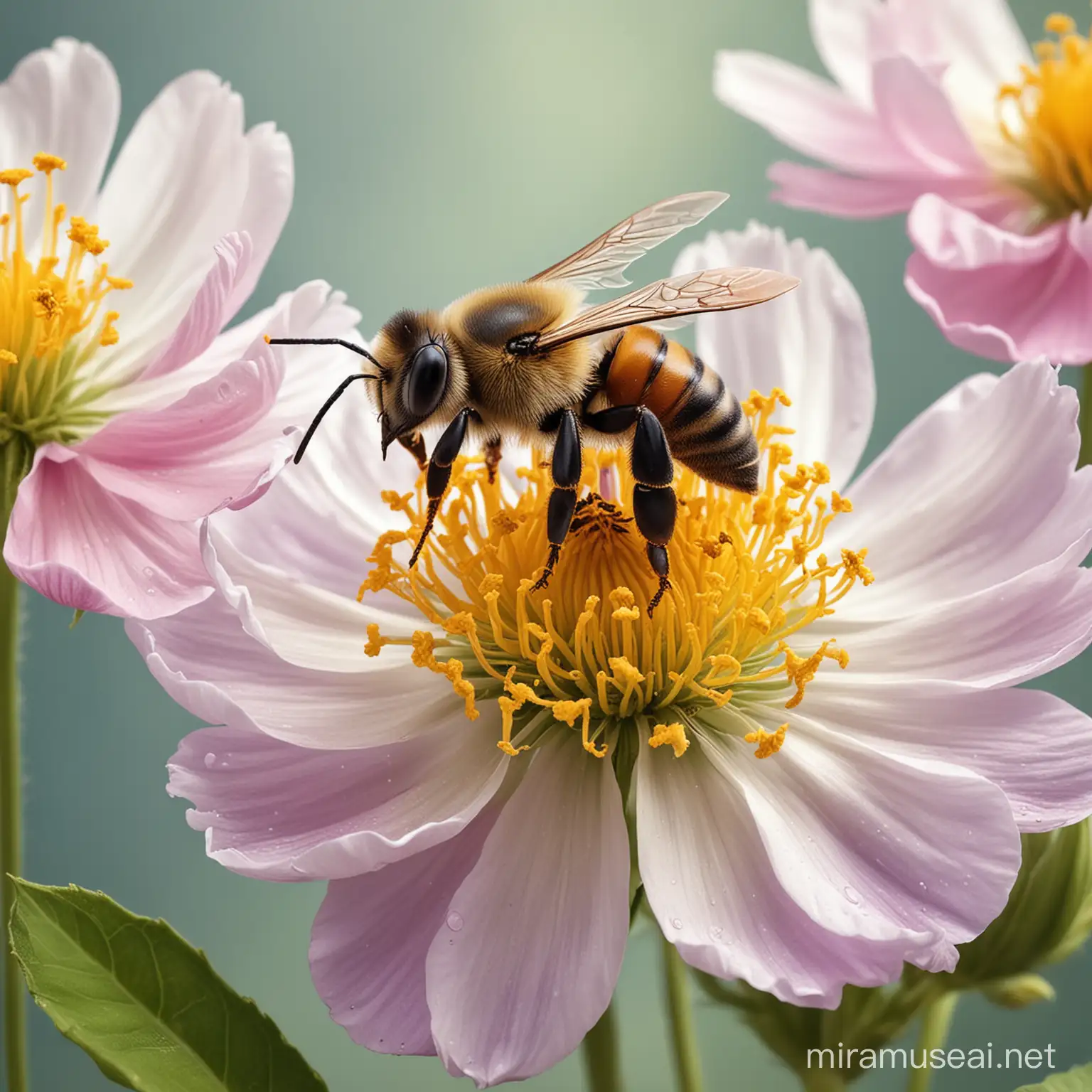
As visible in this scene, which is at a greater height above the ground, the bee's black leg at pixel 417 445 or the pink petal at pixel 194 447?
the pink petal at pixel 194 447

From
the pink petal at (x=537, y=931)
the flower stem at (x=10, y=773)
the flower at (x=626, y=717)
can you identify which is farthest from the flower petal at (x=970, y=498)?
the flower stem at (x=10, y=773)

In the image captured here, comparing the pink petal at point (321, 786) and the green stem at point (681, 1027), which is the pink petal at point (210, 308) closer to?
the pink petal at point (321, 786)

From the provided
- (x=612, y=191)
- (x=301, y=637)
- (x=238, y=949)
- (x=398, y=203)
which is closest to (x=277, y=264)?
(x=398, y=203)

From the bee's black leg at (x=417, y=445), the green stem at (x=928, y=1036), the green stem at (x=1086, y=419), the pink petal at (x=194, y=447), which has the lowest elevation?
the green stem at (x=928, y=1036)

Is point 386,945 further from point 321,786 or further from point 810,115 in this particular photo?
point 810,115

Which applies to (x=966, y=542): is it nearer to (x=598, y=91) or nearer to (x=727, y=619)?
(x=727, y=619)

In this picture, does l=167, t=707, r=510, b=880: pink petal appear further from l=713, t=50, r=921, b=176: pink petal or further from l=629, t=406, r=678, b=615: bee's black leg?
l=713, t=50, r=921, b=176: pink petal

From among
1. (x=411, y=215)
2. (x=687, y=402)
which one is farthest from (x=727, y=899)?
(x=411, y=215)
